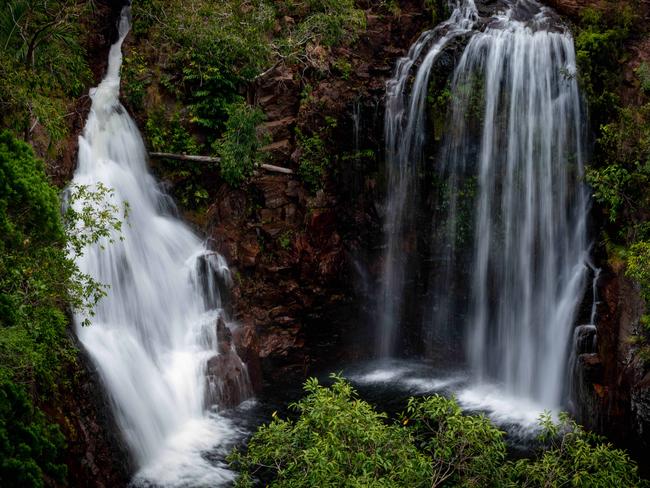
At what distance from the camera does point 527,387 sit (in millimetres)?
15664

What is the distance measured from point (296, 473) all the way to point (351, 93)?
43.6 ft

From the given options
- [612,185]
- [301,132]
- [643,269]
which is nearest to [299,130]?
[301,132]

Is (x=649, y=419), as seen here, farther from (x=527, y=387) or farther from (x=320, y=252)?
(x=320, y=252)

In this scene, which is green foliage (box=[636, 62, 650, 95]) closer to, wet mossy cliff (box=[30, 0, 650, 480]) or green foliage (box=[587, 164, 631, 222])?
wet mossy cliff (box=[30, 0, 650, 480])

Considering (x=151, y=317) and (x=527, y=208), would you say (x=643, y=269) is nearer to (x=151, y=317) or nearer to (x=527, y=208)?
(x=527, y=208)

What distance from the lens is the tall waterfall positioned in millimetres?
15539

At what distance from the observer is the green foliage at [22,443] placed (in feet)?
24.8

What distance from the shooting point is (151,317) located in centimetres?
1456

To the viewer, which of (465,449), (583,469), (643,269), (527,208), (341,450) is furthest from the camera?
(527,208)

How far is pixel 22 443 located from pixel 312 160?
1165cm

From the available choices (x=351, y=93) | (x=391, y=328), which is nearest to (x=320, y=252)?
(x=391, y=328)

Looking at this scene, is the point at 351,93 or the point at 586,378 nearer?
the point at 586,378

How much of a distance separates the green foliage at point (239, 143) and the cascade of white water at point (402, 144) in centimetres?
411

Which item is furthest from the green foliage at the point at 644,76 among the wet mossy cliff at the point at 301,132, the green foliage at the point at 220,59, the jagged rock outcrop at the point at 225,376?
the jagged rock outcrop at the point at 225,376
